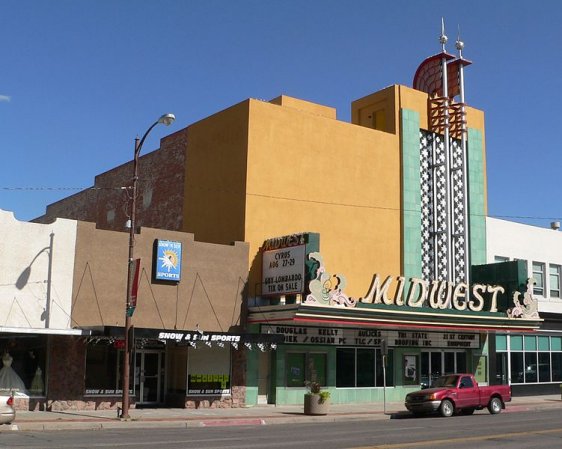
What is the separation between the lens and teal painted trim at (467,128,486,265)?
40906mm

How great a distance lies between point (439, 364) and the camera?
38656 millimetres

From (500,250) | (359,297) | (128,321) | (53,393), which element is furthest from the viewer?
(500,250)

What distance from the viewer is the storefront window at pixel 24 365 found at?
26.6m

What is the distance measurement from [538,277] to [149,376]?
2533 cm

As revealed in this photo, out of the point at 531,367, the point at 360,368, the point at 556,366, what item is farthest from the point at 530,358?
the point at 360,368

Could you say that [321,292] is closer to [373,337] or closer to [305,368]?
[305,368]

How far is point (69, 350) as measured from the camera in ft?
89.8

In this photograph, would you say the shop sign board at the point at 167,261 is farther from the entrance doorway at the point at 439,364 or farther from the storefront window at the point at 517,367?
the storefront window at the point at 517,367

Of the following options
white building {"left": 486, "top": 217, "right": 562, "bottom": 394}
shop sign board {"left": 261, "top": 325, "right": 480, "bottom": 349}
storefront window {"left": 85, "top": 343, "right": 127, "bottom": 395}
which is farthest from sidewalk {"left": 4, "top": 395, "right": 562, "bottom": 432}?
white building {"left": 486, "top": 217, "right": 562, "bottom": 394}

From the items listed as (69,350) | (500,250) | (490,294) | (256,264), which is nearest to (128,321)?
(69,350)

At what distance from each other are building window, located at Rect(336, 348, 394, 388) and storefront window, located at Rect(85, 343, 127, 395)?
10.5 meters

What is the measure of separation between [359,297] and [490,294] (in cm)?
753

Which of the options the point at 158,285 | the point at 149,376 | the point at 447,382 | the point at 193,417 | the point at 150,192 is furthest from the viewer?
the point at 150,192

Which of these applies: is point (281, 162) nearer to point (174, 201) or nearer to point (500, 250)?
point (174, 201)
